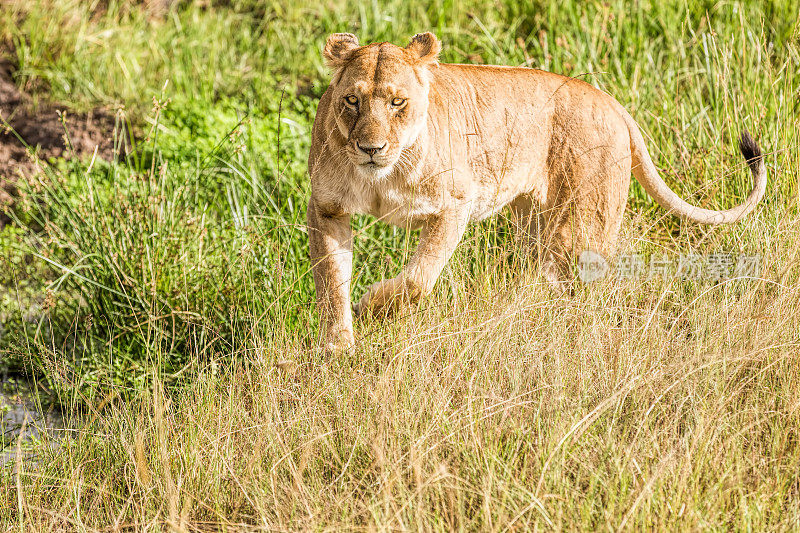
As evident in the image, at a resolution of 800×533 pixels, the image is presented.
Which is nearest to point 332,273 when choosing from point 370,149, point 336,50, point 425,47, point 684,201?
point 370,149

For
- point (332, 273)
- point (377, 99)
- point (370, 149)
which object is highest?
point (377, 99)

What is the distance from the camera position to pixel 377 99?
3434mm

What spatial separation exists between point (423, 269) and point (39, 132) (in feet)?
13.1

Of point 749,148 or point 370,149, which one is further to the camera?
point 749,148

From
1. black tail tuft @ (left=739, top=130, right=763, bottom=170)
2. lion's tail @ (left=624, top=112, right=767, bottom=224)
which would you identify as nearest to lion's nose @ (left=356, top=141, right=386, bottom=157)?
lion's tail @ (left=624, top=112, right=767, bottom=224)

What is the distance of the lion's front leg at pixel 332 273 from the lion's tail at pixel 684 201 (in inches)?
58.6

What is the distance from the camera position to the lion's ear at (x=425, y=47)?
12.0 feet

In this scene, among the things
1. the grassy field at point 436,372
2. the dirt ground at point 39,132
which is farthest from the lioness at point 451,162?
the dirt ground at point 39,132

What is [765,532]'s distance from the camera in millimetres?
2410

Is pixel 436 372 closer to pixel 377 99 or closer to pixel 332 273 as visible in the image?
pixel 332 273

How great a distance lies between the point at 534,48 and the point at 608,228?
2.80m

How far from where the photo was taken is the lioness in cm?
351

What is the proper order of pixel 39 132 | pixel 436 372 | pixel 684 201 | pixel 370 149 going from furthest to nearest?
1. pixel 39 132
2. pixel 684 201
3. pixel 370 149
4. pixel 436 372

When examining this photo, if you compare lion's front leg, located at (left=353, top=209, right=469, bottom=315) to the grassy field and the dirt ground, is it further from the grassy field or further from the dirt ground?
the dirt ground
